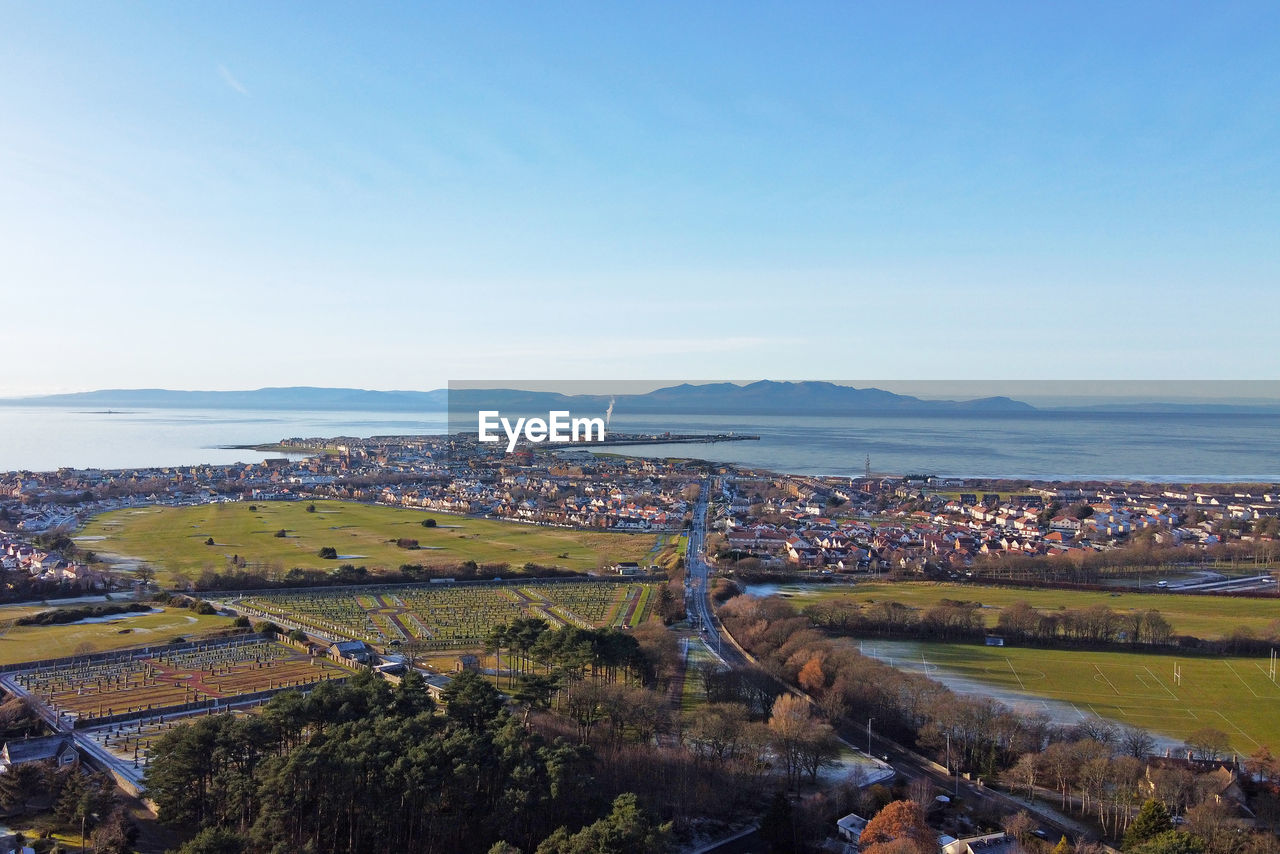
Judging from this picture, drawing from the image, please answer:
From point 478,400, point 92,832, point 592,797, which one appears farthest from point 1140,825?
point 478,400

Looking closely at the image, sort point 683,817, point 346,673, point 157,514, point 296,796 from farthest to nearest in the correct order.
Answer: point 157,514, point 346,673, point 683,817, point 296,796

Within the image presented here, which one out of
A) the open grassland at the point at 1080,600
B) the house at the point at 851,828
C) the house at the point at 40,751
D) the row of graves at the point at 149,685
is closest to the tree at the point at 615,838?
the house at the point at 851,828

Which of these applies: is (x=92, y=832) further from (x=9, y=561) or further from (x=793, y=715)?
(x=9, y=561)

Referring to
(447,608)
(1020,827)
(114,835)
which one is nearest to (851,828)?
(1020,827)

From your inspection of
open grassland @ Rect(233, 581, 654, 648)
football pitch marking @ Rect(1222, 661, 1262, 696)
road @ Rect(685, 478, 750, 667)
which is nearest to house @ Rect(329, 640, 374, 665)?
open grassland @ Rect(233, 581, 654, 648)

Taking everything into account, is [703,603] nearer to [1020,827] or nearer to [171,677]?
[171,677]

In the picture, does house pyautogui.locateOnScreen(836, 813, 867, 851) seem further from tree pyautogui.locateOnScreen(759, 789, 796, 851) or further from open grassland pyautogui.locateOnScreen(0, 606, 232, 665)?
open grassland pyautogui.locateOnScreen(0, 606, 232, 665)
